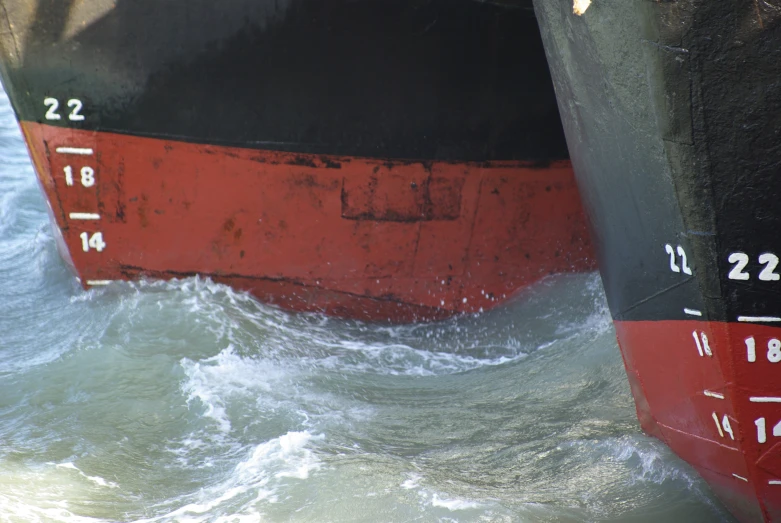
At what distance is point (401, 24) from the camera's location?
15.4 feet

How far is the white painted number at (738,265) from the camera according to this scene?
250 centimetres

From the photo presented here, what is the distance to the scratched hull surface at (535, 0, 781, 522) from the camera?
2.35m

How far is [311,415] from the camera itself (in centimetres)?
401

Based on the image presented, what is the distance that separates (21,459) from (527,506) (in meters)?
2.14

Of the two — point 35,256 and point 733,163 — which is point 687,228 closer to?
point 733,163

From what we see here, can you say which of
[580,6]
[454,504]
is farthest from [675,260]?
[454,504]

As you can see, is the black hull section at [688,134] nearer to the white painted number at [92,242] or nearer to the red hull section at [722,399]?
the red hull section at [722,399]

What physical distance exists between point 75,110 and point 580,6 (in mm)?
3123

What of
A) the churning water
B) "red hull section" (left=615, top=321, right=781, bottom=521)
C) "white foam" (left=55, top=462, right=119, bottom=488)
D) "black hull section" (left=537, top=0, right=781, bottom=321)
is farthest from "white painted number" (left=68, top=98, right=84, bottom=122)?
"red hull section" (left=615, top=321, right=781, bottom=521)

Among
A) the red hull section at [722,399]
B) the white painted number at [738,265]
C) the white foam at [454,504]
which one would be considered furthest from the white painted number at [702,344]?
the white foam at [454,504]

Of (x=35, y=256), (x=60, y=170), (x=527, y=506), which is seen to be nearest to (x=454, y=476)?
(x=527, y=506)

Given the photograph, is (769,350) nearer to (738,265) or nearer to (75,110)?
(738,265)

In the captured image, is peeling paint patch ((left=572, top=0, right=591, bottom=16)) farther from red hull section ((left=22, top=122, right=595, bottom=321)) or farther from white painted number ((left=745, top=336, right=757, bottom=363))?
red hull section ((left=22, top=122, right=595, bottom=321))

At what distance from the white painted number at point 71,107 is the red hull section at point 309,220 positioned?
3.4 inches
